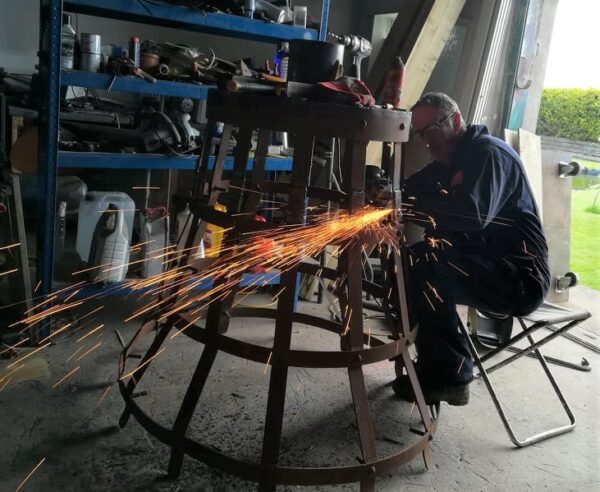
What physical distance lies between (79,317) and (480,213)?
7.95 feet

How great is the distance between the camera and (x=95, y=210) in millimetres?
3664

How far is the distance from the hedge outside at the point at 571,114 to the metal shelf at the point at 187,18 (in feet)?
7.77

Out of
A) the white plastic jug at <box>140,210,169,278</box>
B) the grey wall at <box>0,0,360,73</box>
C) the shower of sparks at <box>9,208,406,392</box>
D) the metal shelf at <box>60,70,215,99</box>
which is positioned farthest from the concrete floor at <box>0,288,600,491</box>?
the grey wall at <box>0,0,360,73</box>

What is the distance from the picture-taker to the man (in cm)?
266

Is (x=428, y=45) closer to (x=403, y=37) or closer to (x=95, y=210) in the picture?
(x=403, y=37)

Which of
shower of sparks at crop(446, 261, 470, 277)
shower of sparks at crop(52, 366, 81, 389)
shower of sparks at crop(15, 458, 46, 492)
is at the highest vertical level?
shower of sparks at crop(446, 261, 470, 277)

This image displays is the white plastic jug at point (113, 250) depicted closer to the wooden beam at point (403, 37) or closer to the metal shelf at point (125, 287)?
the metal shelf at point (125, 287)

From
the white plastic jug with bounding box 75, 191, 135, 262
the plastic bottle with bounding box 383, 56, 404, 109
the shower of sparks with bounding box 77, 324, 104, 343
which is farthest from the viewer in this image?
the white plastic jug with bounding box 75, 191, 135, 262

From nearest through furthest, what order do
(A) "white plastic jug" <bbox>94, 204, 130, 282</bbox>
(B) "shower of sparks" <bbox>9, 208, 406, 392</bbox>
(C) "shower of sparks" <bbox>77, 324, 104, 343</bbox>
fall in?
(B) "shower of sparks" <bbox>9, 208, 406, 392</bbox> < (C) "shower of sparks" <bbox>77, 324, 104, 343</bbox> < (A) "white plastic jug" <bbox>94, 204, 130, 282</bbox>

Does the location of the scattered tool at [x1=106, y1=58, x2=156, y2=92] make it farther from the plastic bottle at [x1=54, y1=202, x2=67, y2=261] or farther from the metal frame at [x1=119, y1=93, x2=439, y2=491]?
the plastic bottle at [x1=54, y1=202, x2=67, y2=261]

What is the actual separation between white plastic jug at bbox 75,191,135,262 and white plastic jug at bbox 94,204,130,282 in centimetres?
8

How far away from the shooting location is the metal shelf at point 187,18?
3.00 meters

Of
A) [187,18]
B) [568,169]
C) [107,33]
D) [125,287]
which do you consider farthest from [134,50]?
[568,169]

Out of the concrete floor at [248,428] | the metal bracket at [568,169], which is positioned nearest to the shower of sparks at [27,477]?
the concrete floor at [248,428]
